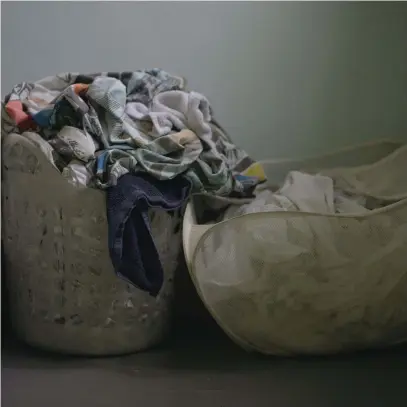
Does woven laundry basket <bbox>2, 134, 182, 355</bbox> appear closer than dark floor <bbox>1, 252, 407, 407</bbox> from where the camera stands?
No

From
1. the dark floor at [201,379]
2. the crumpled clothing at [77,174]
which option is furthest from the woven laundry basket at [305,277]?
the crumpled clothing at [77,174]

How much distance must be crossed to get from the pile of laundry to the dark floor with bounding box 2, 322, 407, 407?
0.17 m

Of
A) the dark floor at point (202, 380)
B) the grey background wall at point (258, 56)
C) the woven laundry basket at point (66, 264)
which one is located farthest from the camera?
the grey background wall at point (258, 56)

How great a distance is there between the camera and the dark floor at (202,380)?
1025mm

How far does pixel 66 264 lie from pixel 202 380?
33cm

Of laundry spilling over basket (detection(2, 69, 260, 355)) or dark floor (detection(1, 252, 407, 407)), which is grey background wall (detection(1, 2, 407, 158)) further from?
dark floor (detection(1, 252, 407, 407))

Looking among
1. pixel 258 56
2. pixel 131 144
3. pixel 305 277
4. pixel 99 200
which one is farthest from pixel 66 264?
pixel 258 56

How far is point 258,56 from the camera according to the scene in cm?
Result: 150

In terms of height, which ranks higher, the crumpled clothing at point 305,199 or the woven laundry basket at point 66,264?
the crumpled clothing at point 305,199

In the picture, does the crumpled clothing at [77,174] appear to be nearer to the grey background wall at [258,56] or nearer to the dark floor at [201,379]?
the dark floor at [201,379]

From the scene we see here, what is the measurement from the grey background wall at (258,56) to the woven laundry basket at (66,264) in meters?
0.42

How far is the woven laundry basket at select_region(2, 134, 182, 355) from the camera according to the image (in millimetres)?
1127

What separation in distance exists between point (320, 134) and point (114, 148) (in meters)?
0.62

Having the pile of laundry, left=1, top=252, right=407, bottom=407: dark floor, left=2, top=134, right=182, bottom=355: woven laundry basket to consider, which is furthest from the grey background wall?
left=1, top=252, right=407, bottom=407: dark floor
